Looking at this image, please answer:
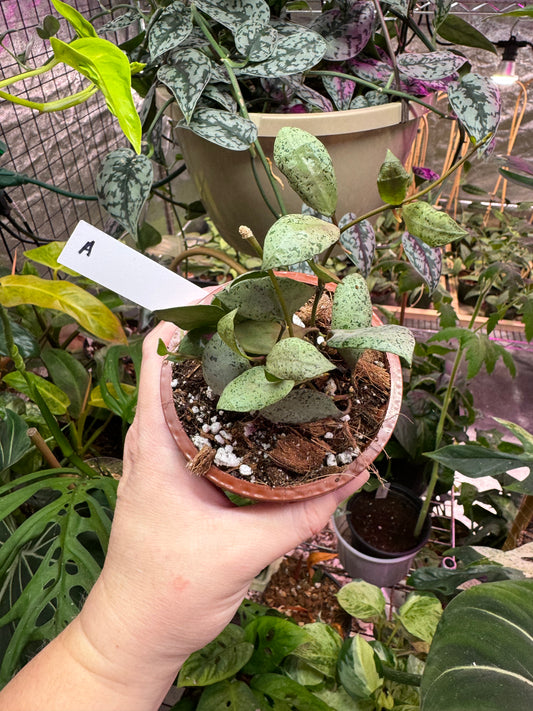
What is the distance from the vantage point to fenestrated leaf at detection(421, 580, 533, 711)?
315 mm

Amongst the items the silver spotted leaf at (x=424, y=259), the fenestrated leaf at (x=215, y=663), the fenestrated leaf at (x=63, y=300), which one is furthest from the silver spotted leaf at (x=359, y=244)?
the fenestrated leaf at (x=215, y=663)

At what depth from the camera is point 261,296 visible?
0.40 metres

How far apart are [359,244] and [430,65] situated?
207mm

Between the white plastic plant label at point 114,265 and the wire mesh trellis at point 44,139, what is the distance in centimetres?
47

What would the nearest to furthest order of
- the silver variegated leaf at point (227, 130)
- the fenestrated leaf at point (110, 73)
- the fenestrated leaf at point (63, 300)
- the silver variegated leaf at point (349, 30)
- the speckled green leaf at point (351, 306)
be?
the fenestrated leaf at point (110, 73), the speckled green leaf at point (351, 306), the silver variegated leaf at point (227, 130), the silver variegated leaf at point (349, 30), the fenestrated leaf at point (63, 300)

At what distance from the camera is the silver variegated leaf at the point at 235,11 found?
1.78 ft

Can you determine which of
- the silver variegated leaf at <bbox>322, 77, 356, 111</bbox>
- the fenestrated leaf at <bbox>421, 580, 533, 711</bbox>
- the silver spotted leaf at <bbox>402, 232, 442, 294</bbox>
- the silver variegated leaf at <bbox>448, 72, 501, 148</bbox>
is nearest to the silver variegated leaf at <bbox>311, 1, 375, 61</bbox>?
the silver variegated leaf at <bbox>322, 77, 356, 111</bbox>

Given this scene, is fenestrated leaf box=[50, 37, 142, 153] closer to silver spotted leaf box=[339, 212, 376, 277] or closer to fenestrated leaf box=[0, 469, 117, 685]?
silver spotted leaf box=[339, 212, 376, 277]

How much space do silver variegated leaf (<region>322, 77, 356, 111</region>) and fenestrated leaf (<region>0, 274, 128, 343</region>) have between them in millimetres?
445

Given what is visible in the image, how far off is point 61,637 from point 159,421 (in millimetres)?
220

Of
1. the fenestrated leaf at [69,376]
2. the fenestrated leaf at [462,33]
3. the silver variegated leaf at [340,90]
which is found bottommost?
the fenestrated leaf at [69,376]

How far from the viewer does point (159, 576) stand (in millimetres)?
445

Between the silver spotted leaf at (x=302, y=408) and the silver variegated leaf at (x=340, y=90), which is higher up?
the silver variegated leaf at (x=340, y=90)

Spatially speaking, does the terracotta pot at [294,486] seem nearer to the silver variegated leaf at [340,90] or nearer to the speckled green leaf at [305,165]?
the speckled green leaf at [305,165]
